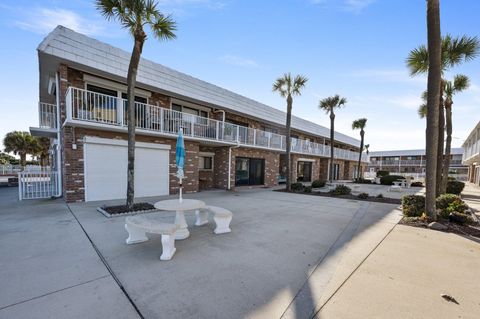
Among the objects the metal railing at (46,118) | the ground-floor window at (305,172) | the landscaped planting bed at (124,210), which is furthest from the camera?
the ground-floor window at (305,172)

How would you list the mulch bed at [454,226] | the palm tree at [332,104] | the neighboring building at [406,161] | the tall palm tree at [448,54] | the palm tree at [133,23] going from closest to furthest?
the mulch bed at [454,226] → the palm tree at [133,23] → the tall palm tree at [448,54] → the palm tree at [332,104] → the neighboring building at [406,161]

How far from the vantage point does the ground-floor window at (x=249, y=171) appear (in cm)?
1529

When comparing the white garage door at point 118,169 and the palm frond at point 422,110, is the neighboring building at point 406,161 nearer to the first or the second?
the palm frond at point 422,110

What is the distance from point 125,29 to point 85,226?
6.24 meters

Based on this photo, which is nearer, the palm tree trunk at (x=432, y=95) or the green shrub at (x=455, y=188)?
the palm tree trunk at (x=432, y=95)

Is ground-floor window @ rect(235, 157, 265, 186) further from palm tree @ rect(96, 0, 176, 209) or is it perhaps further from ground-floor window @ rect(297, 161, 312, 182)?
palm tree @ rect(96, 0, 176, 209)

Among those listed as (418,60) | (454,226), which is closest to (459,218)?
(454,226)

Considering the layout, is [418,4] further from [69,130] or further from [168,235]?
[69,130]

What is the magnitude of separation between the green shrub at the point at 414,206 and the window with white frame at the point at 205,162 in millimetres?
10894

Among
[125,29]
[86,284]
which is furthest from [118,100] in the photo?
[86,284]

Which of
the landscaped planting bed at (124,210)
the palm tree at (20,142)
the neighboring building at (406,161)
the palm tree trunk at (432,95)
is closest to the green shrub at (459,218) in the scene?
the palm tree trunk at (432,95)

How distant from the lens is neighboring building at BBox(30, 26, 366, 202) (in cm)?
833

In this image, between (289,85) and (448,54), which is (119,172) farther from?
(448,54)

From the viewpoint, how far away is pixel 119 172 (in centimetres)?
954
